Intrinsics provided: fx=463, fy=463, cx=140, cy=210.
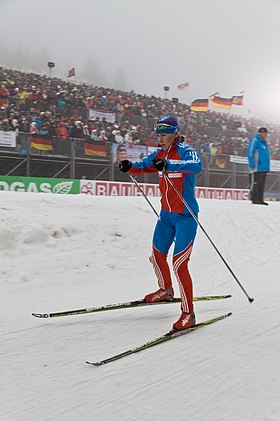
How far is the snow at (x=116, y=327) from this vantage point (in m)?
2.60

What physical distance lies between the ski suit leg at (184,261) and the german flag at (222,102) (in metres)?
28.2

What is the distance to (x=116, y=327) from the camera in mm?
4152

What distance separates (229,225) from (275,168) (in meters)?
11.9

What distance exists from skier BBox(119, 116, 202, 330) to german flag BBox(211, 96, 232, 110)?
91.5 feet

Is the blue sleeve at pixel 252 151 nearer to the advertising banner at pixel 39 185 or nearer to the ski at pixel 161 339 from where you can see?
the advertising banner at pixel 39 185

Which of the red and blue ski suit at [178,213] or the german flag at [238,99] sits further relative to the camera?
the german flag at [238,99]

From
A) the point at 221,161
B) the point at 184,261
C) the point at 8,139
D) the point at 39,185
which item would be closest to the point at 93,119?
the point at 8,139

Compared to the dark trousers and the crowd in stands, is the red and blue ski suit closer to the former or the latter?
the dark trousers

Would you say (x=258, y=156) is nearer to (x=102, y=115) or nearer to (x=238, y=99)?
(x=102, y=115)

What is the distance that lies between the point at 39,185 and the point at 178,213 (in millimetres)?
10236

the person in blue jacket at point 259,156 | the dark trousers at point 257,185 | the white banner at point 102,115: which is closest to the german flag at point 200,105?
the white banner at point 102,115

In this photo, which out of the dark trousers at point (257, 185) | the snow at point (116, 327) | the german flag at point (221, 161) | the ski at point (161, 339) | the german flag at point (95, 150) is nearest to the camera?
the snow at point (116, 327)

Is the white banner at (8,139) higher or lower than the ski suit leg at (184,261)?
higher

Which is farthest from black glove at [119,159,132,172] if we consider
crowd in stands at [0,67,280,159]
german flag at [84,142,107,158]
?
german flag at [84,142,107,158]
